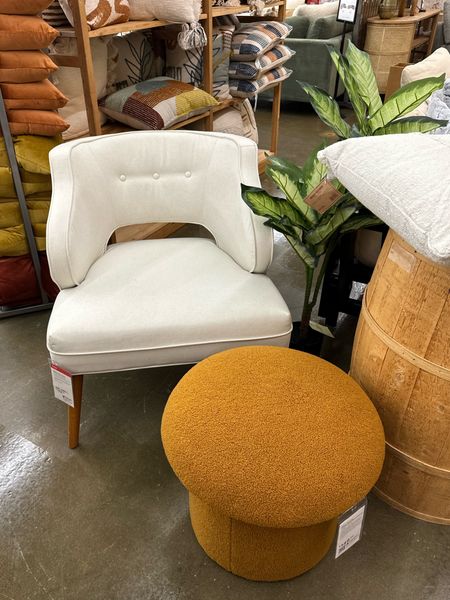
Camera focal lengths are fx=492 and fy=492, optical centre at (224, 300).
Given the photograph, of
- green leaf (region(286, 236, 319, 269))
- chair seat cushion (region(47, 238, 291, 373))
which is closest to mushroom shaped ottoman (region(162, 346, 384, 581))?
chair seat cushion (region(47, 238, 291, 373))

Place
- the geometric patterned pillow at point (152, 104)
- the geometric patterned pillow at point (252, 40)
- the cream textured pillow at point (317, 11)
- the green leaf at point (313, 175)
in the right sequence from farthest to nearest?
the cream textured pillow at point (317, 11) → the geometric patterned pillow at point (252, 40) → the geometric patterned pillow at point (152, 104) → the green leaf at point (313, 175)

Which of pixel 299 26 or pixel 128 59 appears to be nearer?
pixel 128 59

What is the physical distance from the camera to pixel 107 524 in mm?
1304

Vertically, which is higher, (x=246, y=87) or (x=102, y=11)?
(x=102, y=11)

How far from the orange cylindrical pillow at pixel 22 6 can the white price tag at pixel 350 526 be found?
1.69m

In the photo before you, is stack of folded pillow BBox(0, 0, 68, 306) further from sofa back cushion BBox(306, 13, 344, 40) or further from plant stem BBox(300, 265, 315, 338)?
sofa back cushion BBox(306, 13, 344, 40)

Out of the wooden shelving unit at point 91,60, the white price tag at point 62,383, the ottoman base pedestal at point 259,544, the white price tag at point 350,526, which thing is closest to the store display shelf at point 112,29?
the wooden shelving unit at point 91,60

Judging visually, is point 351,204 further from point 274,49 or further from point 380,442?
point 274,49

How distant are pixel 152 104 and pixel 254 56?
1.04 m

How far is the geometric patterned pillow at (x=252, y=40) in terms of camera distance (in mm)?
2922

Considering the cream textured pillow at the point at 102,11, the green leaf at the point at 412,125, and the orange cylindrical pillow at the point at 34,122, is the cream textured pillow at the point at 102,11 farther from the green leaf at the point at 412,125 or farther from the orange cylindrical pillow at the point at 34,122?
the green leaf at the point at 412,125

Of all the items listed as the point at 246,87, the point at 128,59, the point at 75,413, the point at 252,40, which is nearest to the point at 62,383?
the point at 75,413

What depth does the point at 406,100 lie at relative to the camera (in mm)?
1271

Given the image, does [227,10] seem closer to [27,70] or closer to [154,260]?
[27,70]
